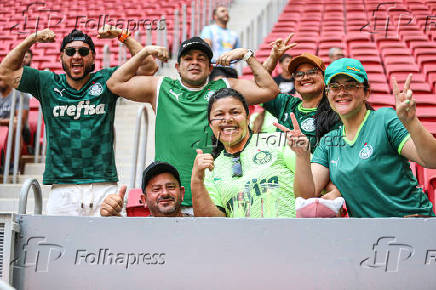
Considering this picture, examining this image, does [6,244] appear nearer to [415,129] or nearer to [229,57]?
[415,129]

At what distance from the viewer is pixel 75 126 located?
11.6ft

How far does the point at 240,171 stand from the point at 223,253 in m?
0.78

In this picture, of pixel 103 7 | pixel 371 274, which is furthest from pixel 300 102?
pixel 103 7

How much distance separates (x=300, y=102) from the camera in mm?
3594

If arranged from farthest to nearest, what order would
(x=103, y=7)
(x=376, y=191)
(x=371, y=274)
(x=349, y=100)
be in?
(x=103, y=7) < (x=349, y=100) < (x=376, y=191) < (x=371, y=274)

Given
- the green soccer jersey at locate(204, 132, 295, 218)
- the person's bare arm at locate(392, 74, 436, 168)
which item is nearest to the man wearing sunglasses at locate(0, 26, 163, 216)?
the green soccer jersey at locate(204, 132, 295, 218)

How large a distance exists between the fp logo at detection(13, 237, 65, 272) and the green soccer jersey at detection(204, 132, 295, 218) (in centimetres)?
86

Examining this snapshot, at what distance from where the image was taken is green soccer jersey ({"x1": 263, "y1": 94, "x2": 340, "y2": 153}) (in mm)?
3323

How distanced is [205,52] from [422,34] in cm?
597

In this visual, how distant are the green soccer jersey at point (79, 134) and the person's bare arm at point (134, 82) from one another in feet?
0.31

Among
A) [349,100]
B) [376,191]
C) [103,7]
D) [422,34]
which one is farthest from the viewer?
[103,7]

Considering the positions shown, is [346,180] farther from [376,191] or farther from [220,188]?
[220,188]

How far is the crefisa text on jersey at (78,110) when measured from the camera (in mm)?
3537

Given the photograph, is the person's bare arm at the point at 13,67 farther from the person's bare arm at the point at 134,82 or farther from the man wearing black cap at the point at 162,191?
the man wearing black cap at the point at 162,191
